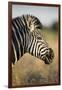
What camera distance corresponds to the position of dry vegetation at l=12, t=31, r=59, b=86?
2025mm

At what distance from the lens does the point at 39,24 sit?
6.90 ft

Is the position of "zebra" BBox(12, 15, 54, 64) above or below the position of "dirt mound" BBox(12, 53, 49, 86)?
above

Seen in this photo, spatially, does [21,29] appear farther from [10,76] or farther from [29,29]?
[10,76]

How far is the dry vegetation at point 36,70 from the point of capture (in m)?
2.03

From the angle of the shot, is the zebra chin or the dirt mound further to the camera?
the zebra chin

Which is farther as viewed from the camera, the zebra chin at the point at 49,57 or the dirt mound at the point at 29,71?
the zebra chin at the point at 49,57

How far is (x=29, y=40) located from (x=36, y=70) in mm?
289

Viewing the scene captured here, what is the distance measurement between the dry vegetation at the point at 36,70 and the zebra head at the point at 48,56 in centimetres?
3

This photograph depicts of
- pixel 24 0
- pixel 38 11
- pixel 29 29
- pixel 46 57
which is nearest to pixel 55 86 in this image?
pixel 46 57

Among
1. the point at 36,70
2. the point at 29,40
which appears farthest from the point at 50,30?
the point at 36,70

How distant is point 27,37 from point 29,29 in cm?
8

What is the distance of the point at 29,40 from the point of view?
2.07 m

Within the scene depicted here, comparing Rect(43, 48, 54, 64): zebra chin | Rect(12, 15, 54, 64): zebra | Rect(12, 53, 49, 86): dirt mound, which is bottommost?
Rect(12, 53, 49, 86): dirt mound

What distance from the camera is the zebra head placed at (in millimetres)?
2115
